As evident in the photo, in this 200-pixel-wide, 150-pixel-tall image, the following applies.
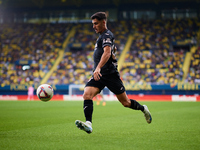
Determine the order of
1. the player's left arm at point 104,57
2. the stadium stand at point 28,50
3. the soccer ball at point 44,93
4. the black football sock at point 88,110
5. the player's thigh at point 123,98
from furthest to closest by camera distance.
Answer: the stadium stand at point 28,50 < the soccer ball at point 44,93 < the player's thigh at point 123,98 < the black football sock at point 88,110 < the player's left arm at point 104,57

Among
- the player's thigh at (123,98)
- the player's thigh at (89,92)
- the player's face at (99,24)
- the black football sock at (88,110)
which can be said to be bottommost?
the black football sock at (88,110)

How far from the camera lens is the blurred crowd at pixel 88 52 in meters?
30.5

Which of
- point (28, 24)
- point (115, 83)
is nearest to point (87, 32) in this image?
point (28, 24)

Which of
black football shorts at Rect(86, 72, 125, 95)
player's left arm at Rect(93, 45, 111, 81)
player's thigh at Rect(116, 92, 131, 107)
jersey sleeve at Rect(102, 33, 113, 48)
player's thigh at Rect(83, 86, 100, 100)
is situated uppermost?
jersey sleeve at Rect(102, 33, 113, 48)

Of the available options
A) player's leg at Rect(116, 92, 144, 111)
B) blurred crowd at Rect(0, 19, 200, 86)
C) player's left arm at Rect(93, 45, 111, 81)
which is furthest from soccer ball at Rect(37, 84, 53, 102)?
blurred crowd at Rect(0, 19, 200, 86)

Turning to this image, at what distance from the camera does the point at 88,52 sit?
1351 inches

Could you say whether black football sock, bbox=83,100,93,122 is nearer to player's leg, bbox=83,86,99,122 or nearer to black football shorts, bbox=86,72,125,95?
player's leg, bbox=83,86,99,122

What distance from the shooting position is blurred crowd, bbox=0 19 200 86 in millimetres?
30453

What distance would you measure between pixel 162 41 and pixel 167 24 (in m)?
3.46

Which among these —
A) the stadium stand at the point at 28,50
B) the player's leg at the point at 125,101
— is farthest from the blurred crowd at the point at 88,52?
the player's leg at the point at 125,101

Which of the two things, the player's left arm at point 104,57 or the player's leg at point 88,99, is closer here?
the player's left arm at point 104,57

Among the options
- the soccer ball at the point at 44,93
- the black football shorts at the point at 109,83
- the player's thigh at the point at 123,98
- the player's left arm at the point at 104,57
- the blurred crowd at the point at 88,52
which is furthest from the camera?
the blurred crowd at the point at 88,52

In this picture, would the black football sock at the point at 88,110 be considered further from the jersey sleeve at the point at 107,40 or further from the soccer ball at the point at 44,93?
the soccer ball at the point at 44,93

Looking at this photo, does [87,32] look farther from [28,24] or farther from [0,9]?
[0,9]
